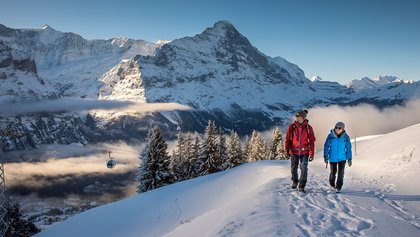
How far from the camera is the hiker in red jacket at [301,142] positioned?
558 inches

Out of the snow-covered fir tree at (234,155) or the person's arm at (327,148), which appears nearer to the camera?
the person's arm at (327,148)

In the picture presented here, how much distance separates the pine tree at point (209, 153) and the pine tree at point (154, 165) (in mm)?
9490

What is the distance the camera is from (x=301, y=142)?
1428 centimetres

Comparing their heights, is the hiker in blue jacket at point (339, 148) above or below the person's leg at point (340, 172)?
above

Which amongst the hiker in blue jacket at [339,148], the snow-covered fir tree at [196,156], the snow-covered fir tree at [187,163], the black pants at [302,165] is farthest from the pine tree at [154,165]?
the hiker in blue jacket at [339,148]

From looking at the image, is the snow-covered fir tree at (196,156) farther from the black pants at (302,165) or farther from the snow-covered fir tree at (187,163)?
the black pants at (302,165)

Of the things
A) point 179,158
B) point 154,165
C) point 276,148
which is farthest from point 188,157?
point 276,148

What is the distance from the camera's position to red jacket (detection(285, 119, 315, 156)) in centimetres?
1421

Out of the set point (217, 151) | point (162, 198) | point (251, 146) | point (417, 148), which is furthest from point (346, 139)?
point (251, 146)

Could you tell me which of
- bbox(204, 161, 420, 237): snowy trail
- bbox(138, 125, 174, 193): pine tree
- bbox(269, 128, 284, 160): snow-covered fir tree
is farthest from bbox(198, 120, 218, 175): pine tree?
bbox(204, 161, 420, 237): snowy trail

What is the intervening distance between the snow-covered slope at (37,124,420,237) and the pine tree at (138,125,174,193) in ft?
66.4

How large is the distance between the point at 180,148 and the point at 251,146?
16.8 meters

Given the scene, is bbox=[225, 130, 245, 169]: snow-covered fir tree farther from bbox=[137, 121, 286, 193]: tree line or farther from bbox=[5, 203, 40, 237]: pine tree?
bbox=[5, 203, 40, 237]: pine tree

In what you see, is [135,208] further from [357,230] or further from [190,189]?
[357,230]
